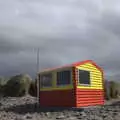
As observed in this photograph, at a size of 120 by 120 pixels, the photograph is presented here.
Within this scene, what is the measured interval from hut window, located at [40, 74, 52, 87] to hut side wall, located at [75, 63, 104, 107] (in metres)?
2.73

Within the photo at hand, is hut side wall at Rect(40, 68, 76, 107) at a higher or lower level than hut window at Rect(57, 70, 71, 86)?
lower

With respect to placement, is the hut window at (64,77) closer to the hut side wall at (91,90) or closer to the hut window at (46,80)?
the hut side wall at (91,90)

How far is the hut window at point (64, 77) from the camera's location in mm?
21922

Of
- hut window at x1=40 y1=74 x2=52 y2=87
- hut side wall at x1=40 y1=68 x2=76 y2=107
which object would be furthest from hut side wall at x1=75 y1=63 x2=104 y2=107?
hut window at x1=40 y1=74 x2=52 y2=87

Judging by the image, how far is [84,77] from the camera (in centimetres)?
2255

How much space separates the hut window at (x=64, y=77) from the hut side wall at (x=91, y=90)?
67cm

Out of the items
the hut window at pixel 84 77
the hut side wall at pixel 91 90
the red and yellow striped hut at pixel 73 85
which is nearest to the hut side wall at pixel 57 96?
the red and yellow striped hut at pixel 73 85

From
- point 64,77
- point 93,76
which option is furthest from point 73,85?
point 93,76

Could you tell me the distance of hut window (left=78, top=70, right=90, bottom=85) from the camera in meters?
22.0

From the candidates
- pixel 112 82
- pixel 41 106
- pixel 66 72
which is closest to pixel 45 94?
pixel 41 106

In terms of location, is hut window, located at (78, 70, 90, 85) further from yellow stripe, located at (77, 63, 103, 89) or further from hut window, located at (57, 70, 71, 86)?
hut window, located at (57, 70, 71, 86)

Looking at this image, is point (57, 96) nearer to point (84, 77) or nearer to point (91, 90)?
point (84, 77)

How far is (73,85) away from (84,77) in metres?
1.38

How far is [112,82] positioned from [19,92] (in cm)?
994
